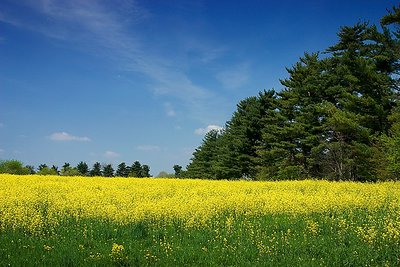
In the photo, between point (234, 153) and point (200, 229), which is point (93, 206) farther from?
point (234, 153)

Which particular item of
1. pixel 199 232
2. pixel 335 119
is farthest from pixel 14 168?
pixel 199 232

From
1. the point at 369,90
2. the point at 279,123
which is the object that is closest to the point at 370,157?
the point at 369,90

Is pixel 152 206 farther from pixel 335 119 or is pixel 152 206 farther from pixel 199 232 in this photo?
pixel 335 119

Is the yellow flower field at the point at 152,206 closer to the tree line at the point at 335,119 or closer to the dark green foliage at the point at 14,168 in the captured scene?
the tree line at the point at 335,119

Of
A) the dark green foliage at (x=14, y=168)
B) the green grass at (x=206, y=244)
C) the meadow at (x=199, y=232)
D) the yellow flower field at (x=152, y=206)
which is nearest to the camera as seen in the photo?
the green grass at (x=206, y=244)

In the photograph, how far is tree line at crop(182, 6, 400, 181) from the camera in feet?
104

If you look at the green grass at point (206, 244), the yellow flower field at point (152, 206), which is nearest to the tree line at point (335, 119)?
the yellow flower field at point (152, 206)

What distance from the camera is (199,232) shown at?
38.2 feet

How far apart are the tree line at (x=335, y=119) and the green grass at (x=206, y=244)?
17.0 meters

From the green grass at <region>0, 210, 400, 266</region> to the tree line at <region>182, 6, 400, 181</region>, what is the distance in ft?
55.8

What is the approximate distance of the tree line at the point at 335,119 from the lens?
104ft

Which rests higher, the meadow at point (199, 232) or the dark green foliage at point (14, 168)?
the dark green foliage at point (14, 168)

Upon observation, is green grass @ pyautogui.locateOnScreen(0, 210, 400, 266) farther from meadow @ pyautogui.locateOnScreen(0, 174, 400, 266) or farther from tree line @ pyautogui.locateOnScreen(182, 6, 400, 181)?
tree line @ pyautogui.locateOnScreen(182, 6, 400, 181)

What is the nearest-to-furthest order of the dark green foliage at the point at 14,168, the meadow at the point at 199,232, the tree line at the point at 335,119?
1. the meadow at the point at 199,232
2. the tree line at the point at 335,119
3. the dark green foliage at the point at 14,168
